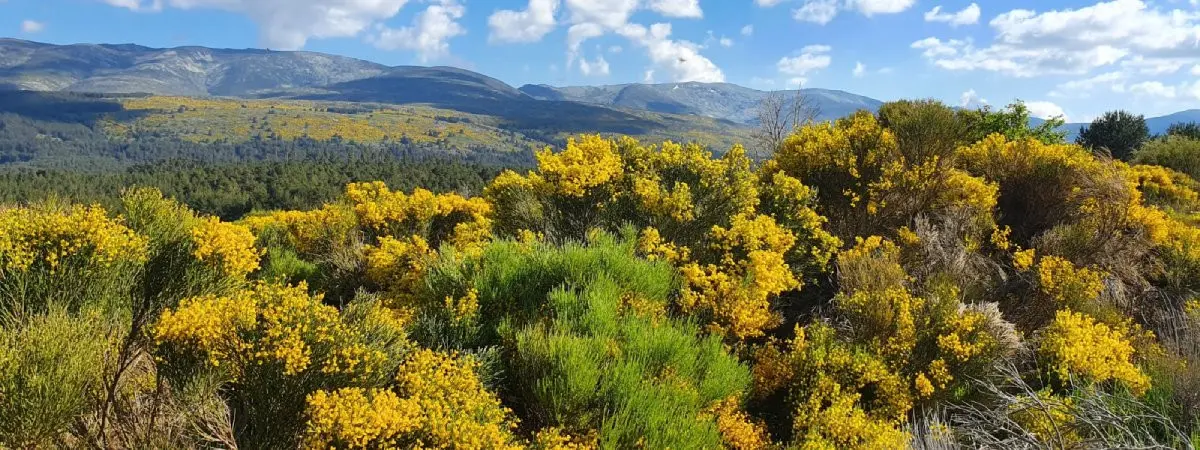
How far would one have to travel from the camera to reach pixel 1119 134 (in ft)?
93.9

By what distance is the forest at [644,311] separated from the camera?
421 centimetres

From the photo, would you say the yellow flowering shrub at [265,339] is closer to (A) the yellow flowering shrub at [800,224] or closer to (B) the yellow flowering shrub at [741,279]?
(B) the yellow flowering shrub at [741,279]

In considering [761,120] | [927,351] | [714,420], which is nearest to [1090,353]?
[927,351]

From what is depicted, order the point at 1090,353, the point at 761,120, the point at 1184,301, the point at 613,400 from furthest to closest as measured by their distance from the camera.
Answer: the point at 761,120 → the point at 1184,301 → the point at 1090,353 → the point at 613,400

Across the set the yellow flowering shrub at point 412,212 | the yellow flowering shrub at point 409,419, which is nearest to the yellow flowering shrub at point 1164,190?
the yellow flowering shrub at point 412,212

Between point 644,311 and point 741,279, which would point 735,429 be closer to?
point 644,311

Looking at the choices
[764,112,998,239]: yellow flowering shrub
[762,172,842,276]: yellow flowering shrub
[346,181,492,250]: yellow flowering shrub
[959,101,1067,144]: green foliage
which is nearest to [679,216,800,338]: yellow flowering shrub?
[762,172,842,276]: yellow flowering shrub

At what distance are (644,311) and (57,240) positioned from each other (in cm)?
523

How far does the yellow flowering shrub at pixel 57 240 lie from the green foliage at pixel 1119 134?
35447 millimetres

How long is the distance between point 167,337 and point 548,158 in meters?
5.52

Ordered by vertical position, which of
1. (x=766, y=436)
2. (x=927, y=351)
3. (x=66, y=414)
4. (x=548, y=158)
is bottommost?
(x=766, y=436)

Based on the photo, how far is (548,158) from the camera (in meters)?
8.89

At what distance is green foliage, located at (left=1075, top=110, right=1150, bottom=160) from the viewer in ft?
92.5

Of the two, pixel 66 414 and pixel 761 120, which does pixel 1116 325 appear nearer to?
pixel 66 414
